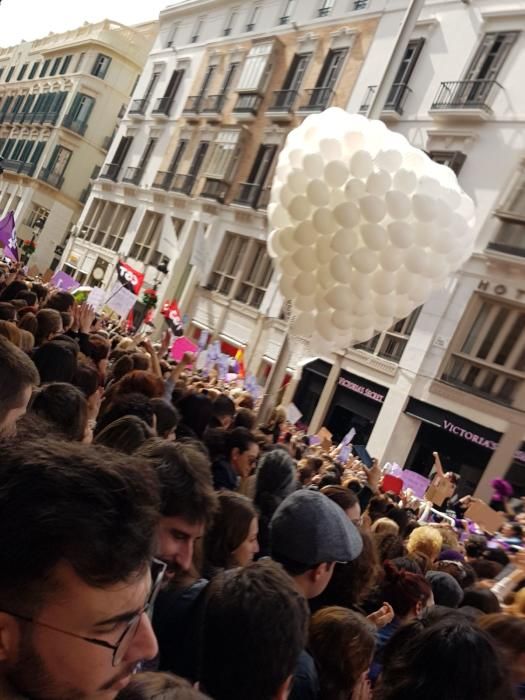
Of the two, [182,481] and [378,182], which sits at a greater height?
[378,182]

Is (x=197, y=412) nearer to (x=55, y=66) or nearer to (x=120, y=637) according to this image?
(x=120, y=637)

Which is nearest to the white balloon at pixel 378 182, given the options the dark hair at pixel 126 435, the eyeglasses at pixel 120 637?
the dark hair at pixel 126 435

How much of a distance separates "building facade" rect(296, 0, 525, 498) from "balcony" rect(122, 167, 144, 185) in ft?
47.1

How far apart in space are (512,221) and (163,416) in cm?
1225

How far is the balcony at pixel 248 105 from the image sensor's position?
22047 mm

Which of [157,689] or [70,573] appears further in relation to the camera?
[157,689]

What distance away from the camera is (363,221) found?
524 cm

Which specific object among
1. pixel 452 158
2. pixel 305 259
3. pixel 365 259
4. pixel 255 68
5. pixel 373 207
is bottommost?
pixel 305 259

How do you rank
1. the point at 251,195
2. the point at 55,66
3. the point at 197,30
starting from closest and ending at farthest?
the point at 251,195
the point at 197,30
the point at 55,66

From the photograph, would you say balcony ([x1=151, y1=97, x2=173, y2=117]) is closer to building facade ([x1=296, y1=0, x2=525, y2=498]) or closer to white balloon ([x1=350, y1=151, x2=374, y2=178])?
building facade ([x1=296, y1=0, x2=525, y2=498])

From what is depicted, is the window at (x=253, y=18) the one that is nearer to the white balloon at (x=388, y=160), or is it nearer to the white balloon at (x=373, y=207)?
the white balloon at (x=388, y=160)

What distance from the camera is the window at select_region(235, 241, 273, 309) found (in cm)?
2048

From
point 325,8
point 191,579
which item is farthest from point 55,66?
point 191,579

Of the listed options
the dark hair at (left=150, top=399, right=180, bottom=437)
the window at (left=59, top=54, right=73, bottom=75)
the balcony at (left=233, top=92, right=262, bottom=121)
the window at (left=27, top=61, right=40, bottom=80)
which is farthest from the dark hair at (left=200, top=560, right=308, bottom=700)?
the window at (left=27, top=61, right=40, bottom=80)
